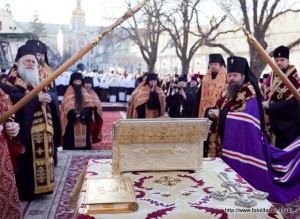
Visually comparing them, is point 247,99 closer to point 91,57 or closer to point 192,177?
point 192,177

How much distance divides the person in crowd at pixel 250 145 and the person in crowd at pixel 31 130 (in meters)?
2.03

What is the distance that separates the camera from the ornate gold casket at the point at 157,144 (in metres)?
2.68

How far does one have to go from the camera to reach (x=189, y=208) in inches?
84.1

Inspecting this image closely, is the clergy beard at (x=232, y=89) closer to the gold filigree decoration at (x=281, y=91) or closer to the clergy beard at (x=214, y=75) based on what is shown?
the clergy beard at (x=214, y=75)

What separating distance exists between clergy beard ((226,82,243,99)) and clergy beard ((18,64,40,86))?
2.23 meters

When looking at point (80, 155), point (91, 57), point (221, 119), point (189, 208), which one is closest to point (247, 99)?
point (221, 119)

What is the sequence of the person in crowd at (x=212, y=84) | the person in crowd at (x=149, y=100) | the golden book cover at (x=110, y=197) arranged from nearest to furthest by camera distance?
the golden book cover at (x=110, y=197) → the person in crowd at (x=212, y=84) → the person in crowd at (x=149, y=100)

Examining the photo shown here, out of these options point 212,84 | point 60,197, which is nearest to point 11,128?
point 60,197

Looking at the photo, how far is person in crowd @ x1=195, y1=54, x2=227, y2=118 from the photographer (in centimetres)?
606

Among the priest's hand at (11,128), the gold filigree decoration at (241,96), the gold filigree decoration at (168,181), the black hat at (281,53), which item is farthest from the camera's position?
the black hat at (281,53)

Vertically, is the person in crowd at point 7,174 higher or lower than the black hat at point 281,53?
lower

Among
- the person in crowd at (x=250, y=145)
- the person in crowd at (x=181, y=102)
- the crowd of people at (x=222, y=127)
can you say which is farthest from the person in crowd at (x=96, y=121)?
the person in crowd at (x=250, y=145)

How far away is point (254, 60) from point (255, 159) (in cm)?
1017

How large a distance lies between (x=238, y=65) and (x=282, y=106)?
6.15ft
